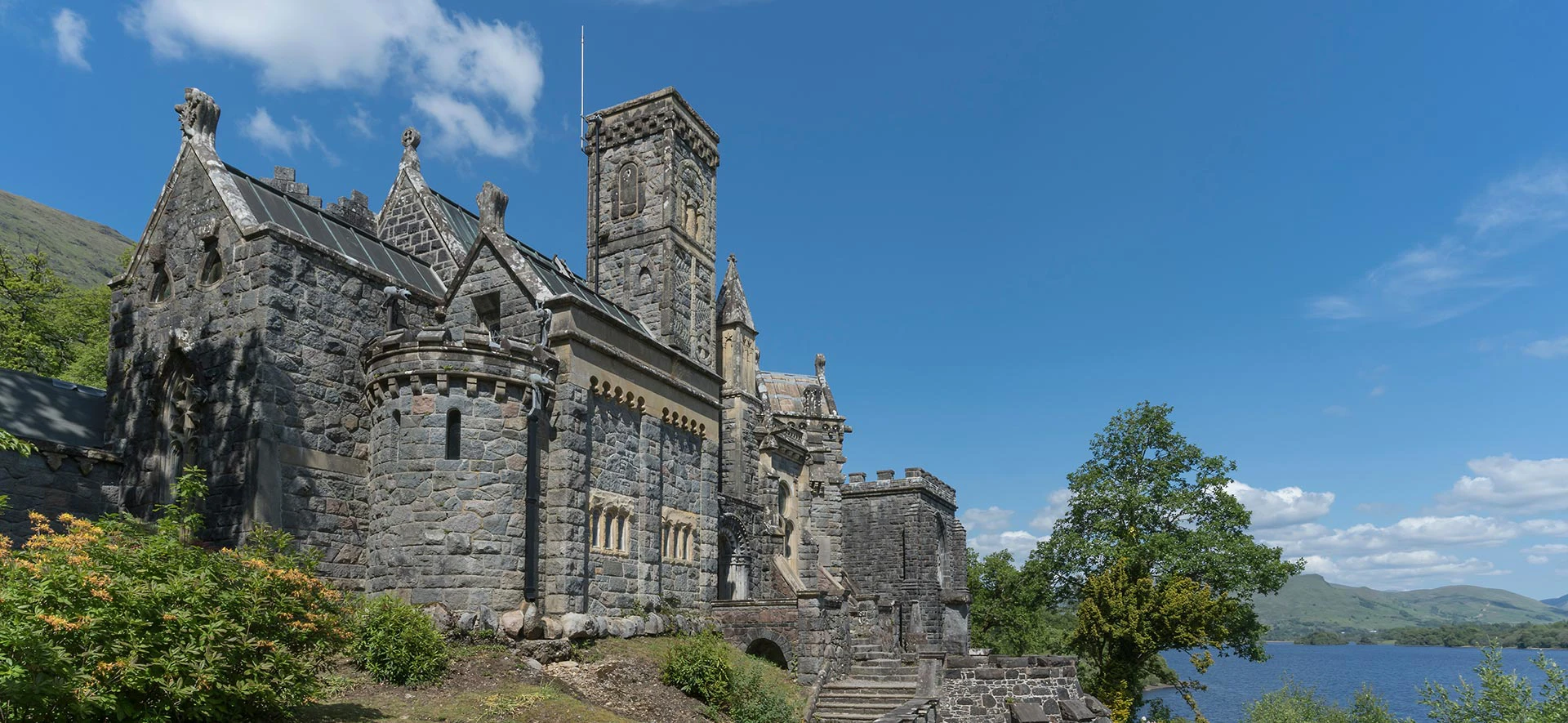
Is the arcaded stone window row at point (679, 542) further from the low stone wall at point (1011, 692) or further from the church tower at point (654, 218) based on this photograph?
the low stone wall at point (1011, 692)

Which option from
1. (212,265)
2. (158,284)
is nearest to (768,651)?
(212,265)

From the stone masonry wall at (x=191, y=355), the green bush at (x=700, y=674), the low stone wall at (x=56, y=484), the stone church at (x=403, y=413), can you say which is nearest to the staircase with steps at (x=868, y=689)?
the stone church at (x=403, y=413)

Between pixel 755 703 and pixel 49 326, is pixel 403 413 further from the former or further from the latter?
pixel 49 326

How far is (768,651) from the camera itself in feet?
88.3

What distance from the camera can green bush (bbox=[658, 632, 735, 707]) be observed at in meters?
20.3

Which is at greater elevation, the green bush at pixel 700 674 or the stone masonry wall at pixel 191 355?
the stone masonry wall at pixel 191 355

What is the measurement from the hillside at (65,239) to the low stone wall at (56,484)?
4059 inches

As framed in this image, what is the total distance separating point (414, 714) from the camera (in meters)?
14.5

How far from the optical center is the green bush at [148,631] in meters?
9.21

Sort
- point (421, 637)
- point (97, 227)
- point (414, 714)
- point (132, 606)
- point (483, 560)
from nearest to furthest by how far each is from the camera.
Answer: point (132, 606), point (414, 714), point (421, 637), point (483, 560), point (97, 227)

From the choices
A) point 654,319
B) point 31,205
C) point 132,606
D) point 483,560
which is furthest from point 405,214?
point 31,205

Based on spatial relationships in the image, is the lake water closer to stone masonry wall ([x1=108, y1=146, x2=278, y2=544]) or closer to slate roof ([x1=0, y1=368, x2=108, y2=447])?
stone masonry wall ([x1=108, y1=146, x2=278, y2=544])

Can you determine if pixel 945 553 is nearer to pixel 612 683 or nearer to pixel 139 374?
pixel 612 683

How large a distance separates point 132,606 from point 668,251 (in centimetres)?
2246
